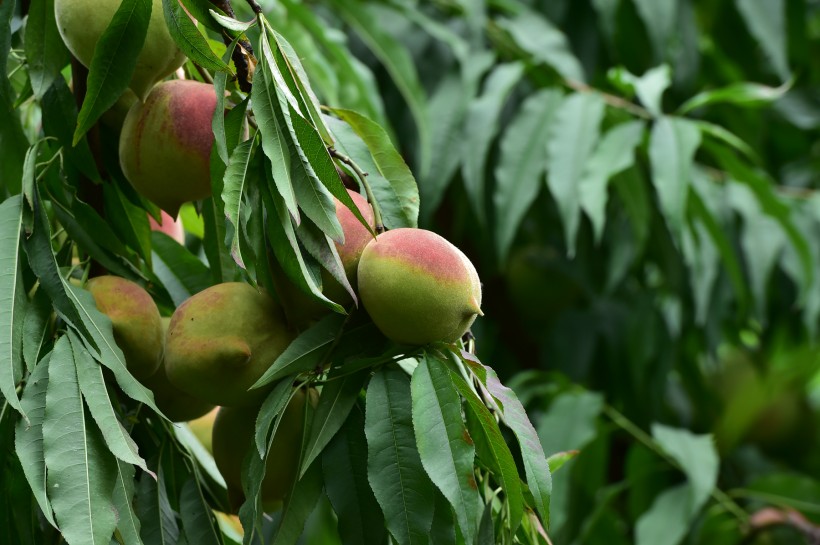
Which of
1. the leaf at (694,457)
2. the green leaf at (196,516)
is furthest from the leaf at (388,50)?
the green leaf at (196,516)

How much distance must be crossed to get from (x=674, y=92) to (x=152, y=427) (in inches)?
49.0

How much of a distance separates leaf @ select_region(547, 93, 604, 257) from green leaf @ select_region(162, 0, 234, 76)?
0.65 meters

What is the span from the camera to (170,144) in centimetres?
56

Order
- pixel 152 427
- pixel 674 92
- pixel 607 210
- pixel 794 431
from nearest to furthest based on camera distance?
pixel 152 427
pixel 607 210
pixel 674 92
pixel 794 431

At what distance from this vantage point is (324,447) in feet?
1.75

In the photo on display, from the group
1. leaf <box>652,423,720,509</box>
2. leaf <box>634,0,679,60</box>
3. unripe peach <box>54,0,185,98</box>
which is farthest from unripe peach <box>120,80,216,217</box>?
leaf <box>634,0,679,60</box>

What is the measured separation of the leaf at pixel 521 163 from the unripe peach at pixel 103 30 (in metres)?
0.64

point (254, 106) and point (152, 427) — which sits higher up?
point (254, 106)

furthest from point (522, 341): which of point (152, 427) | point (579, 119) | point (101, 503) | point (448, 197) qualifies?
point (101, 503)

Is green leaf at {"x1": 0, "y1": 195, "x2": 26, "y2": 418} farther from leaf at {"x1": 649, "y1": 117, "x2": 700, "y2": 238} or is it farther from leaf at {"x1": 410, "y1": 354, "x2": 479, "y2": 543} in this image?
leaf at {"x1": 649, "y1": 117, "x2": 700, "y2": 238}

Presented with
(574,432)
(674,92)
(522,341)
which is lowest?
(522,341)

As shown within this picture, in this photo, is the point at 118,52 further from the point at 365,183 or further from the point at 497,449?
the point at 497,449

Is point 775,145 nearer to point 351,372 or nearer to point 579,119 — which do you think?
point 579,119

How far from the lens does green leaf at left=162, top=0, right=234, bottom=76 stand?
1.72 ft
